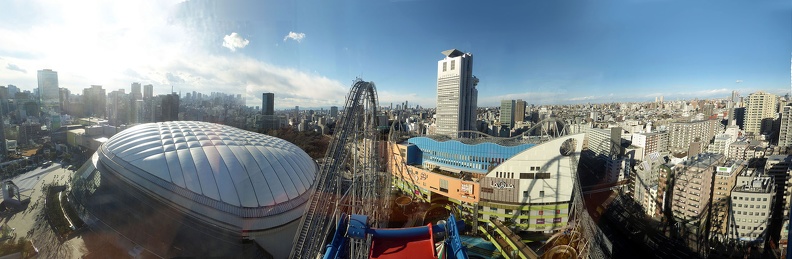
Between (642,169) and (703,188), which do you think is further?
(642,169)

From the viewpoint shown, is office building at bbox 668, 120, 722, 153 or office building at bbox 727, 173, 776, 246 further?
office building at bbox 668, 120, 722, 153

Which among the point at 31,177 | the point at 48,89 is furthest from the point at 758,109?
the point at 31,177

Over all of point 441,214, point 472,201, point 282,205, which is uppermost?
point 282,205

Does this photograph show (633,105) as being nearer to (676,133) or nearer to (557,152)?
(676,133)

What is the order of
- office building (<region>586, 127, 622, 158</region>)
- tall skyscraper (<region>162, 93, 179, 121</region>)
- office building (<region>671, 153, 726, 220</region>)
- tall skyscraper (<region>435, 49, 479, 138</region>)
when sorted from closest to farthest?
tall skyscraper (<region>162, 93, 179, 121</region>)
office building (<region>671, 153, 726, 220</region>)
office building (<region>586, 127, 622, 158</region>)
tall skyscraper (<region>435, 49, 479, 138</region>)

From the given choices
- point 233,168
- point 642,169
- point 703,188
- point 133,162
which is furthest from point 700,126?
point 133,162

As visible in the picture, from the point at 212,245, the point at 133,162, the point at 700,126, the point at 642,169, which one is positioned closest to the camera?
the point at 212,245

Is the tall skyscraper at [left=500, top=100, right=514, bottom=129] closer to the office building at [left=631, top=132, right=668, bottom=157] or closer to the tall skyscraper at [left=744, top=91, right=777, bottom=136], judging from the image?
the office building at [left=631, top=132, right=668, bottom=157]

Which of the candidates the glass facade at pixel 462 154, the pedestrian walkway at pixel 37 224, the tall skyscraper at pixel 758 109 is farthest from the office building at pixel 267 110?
the tall skyscraper at pixel 758 109

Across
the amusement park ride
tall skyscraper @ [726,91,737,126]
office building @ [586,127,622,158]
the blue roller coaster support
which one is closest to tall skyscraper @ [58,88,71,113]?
the amusement park ride
